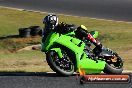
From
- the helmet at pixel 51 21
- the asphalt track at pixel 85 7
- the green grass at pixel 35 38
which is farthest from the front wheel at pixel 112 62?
the asphalt track at pixel 85 7

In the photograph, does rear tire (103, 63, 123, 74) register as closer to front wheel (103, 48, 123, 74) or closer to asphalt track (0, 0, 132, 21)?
front wheel (103, 48, 123, 74)

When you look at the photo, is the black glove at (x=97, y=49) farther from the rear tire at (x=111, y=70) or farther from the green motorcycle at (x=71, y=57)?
the rear tire at (x=111, y=70)

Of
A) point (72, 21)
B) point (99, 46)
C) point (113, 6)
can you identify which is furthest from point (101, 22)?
point (99, 46)

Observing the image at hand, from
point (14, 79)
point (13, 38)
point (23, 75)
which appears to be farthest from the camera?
point (13, 38)

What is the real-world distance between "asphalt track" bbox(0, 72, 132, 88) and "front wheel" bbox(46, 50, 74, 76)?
15 centimetres

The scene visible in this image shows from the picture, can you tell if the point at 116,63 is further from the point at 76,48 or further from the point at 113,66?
the point at 76,48

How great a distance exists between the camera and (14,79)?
11320mm

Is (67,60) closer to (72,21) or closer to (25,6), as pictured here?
(72,21)

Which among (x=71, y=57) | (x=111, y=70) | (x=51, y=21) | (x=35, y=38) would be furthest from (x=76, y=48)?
(x=35, y=38)

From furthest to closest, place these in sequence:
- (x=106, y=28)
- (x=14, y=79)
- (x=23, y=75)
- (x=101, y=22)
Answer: (x=101, y=22), (x=106, y=28), (x=23, y=75), (x=14, y=79)

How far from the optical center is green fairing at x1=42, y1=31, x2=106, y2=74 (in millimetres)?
11977

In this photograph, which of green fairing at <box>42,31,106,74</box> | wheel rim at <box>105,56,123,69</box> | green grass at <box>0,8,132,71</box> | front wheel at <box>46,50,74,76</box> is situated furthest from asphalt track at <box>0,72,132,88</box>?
green grass at <box>0,8,132,71</box>

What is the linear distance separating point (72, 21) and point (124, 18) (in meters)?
3.29

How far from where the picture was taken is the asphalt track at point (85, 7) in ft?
107
